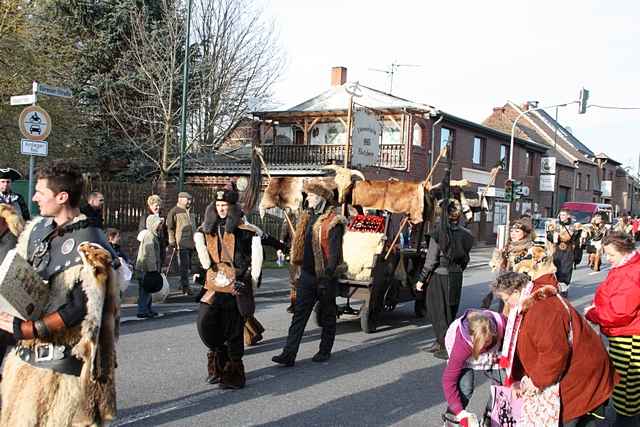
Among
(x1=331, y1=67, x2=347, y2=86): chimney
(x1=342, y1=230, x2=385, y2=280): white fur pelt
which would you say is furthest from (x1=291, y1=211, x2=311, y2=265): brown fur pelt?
(x1=331, y1=67, x2=347, y2=86): chimney

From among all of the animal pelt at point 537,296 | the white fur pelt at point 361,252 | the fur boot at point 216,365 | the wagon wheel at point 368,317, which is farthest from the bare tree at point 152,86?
the animal pelt at point 537,296

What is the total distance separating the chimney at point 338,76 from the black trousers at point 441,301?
28267 millimetres

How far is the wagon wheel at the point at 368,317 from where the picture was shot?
29.0 feet

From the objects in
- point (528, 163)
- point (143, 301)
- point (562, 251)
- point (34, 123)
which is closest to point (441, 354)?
point (562, 251)

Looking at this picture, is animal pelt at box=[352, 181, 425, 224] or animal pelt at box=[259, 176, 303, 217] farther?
animal pelt at box=[259, 176, 303, 217]

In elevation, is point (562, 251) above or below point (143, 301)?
above

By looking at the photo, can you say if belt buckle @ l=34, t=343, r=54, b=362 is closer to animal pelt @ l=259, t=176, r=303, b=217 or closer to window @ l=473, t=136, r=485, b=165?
animal pelt @ l=259, t=176, r=303, b=217

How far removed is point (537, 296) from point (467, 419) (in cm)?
93

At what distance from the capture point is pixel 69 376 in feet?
9.93

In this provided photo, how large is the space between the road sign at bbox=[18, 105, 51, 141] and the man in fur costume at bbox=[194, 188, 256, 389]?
497cm

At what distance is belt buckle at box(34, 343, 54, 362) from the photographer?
118 inches

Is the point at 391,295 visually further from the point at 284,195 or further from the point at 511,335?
the point at 511,335

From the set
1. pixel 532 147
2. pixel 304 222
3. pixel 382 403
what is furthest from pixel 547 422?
pixel 532 147

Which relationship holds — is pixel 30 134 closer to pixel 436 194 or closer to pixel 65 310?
pixel 436 194
